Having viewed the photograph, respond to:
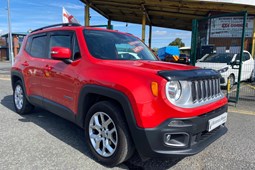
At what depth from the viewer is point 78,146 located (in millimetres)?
3584

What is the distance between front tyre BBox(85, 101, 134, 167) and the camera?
277 centimetres

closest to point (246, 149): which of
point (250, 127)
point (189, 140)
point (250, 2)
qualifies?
point (250, 127)

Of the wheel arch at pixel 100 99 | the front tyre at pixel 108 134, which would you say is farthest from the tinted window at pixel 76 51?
the front tyre at pixel 108 134

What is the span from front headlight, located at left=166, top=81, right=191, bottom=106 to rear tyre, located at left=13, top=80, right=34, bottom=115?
12.1 ft

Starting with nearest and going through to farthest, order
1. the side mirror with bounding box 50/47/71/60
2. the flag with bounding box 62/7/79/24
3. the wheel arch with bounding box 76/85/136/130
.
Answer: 1. the wheel arch with bounding box 76/85/136/130
2. the side mirror with bounding box 50/47/71/60
3. the flag with bounding box 62/7/79/24

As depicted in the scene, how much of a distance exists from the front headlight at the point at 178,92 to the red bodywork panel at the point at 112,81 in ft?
0.24

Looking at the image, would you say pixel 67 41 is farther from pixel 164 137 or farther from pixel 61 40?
pixel 164 137

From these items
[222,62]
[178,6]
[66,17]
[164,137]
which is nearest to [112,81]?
[164,137]

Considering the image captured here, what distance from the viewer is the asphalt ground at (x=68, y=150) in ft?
9.96

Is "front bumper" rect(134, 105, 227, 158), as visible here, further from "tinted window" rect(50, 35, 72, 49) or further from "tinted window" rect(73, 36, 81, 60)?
Answer: "tinted window" rect(50, 35, 72, 49)

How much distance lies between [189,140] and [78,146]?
71.0 inches

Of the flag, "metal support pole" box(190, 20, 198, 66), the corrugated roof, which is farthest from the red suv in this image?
the corrugated roof

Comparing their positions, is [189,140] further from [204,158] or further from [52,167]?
[52,167]

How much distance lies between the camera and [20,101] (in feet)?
17.5
